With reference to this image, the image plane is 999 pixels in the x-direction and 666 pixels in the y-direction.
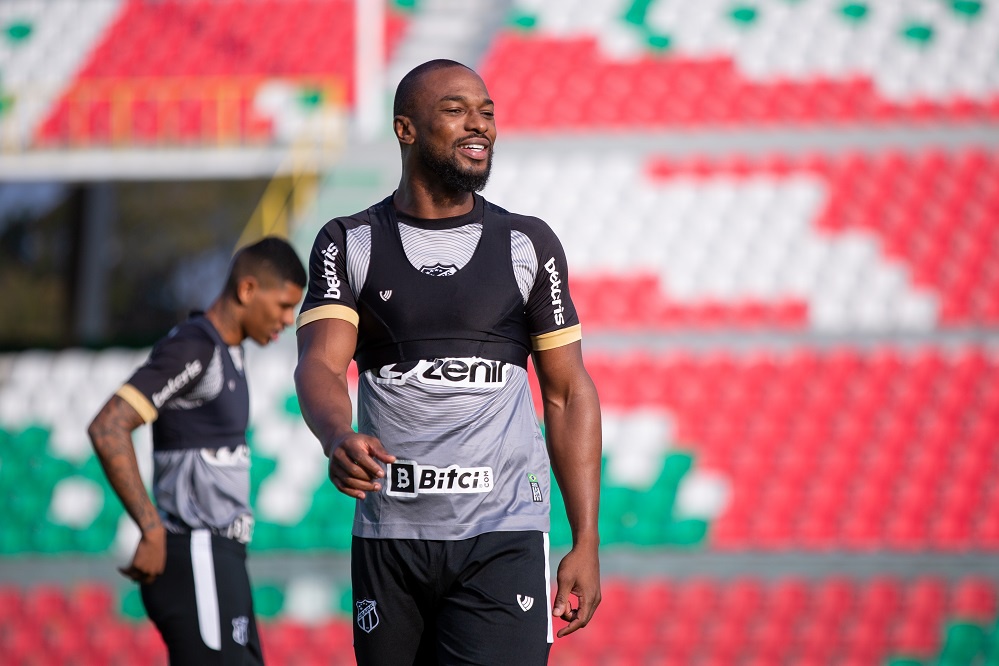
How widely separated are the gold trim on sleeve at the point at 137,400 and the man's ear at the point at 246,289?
1.59 ft

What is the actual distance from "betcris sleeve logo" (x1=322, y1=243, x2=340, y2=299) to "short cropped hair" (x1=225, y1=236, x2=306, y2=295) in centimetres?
118

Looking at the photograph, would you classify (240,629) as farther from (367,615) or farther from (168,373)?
(367,615)

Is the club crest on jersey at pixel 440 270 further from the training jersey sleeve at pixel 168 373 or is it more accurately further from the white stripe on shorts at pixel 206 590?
the white stripe on shorts at pixel 206 590

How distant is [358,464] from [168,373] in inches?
63.2

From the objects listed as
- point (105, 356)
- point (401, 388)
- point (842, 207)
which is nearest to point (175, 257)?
point (105, 356)

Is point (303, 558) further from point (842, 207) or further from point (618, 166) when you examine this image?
point (842, 207)

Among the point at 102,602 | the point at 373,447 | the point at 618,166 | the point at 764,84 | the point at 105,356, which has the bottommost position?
the point at 102,602

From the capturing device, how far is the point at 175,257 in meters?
24.5

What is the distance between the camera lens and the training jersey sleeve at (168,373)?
3605 mm

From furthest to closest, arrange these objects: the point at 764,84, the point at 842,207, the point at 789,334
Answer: the point at 764,84
the point at 842,207
the point at 789,334

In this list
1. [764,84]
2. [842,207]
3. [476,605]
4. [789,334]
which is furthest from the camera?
[764,84]

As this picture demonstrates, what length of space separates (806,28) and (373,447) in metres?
12.6

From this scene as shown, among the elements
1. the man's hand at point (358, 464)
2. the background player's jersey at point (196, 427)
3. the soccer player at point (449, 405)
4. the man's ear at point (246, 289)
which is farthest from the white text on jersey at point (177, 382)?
the man's hand at point (358, 464)

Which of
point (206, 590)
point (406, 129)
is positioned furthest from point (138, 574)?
point (406, 129)
